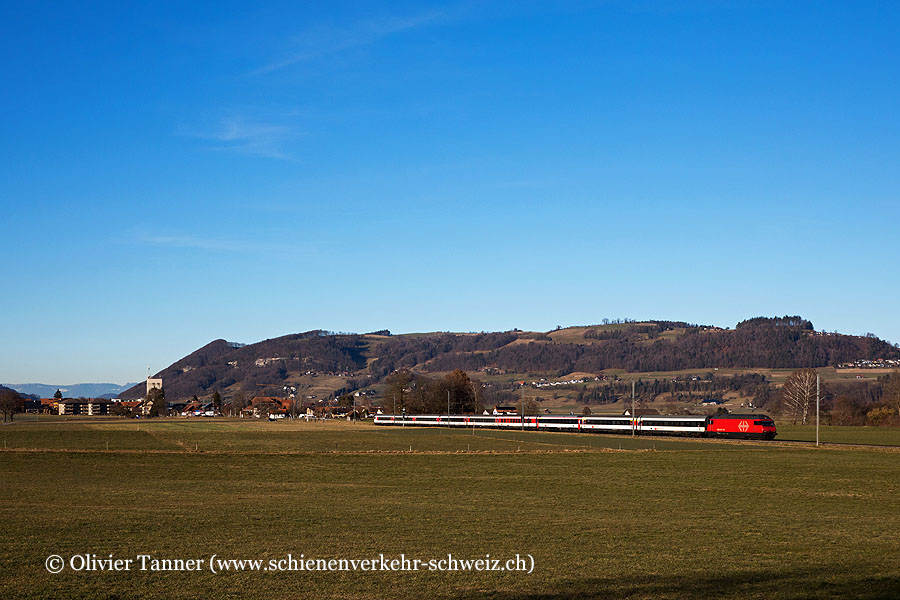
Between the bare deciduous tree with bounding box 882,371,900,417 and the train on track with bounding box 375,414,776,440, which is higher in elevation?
the bare deciduous tree with bounding box 882,371,900,417

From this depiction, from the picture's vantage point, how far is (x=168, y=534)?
21750 millimetres

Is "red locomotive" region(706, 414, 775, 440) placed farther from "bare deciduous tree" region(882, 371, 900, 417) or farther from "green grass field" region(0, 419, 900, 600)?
"bare deciduous tree" region(882, 371, 900, 417)

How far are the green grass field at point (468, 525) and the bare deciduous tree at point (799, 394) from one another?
127m

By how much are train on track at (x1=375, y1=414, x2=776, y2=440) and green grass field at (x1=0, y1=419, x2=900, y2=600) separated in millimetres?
44087

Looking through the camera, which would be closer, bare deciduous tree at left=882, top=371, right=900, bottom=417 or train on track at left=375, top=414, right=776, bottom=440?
train on track at left=375, top=414, right=776, bottom=440

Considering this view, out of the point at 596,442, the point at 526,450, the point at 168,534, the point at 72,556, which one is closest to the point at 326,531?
the point at 168,534

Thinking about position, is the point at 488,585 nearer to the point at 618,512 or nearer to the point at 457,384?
the point at 618,512

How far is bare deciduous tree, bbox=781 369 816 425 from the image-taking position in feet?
570

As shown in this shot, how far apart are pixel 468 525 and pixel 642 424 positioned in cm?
9141

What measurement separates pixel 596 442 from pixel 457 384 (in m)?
95.9

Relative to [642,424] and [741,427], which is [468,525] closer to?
[741,427]

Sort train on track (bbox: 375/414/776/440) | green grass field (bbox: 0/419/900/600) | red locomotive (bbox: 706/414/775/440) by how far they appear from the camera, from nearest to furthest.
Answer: green grass field (bbox: 0/419/900/600), red locomotive (bbox: 706/414/775/440), train on track (bbox: 375/414/776/440)

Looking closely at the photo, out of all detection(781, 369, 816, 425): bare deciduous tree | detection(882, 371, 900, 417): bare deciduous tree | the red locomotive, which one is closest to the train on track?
the red locomotive

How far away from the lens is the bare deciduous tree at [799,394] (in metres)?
174
